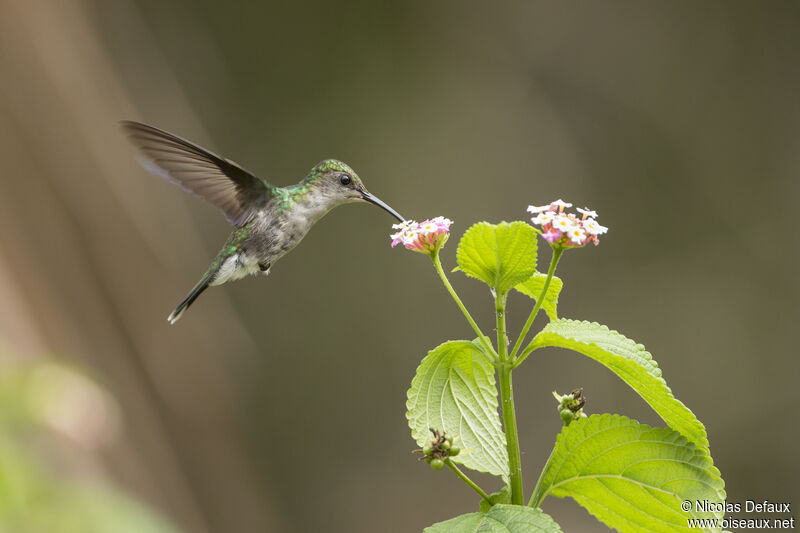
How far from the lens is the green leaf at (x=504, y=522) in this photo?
99 centimetres

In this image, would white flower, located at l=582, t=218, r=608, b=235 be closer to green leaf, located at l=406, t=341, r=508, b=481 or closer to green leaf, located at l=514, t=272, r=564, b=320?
green leaf, located at l=514, t=272, r=564, b=320

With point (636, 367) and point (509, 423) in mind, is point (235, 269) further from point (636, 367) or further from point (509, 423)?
point (636, 367)

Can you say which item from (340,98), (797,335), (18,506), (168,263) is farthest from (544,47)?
(18,506)

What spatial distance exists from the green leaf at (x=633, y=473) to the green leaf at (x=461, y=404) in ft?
0.37

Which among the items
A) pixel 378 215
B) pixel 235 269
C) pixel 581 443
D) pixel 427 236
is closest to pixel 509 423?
pixel 581 443

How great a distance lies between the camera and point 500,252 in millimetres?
1186

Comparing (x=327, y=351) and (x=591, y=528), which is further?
(x=327, y=351)

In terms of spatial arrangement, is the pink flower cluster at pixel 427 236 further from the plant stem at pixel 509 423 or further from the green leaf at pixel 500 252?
the plant stem at pixel 509 423

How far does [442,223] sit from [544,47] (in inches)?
161

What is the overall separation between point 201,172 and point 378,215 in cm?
349

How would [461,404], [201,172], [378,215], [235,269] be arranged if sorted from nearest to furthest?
1. [461,404]
2. [201,172]
3. [235,269]
4. [378,215]

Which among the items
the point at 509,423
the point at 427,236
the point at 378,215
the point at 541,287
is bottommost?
the point at 509,423

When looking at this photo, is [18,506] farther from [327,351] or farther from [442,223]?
[327,351]

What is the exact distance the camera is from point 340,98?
17.5 feet
